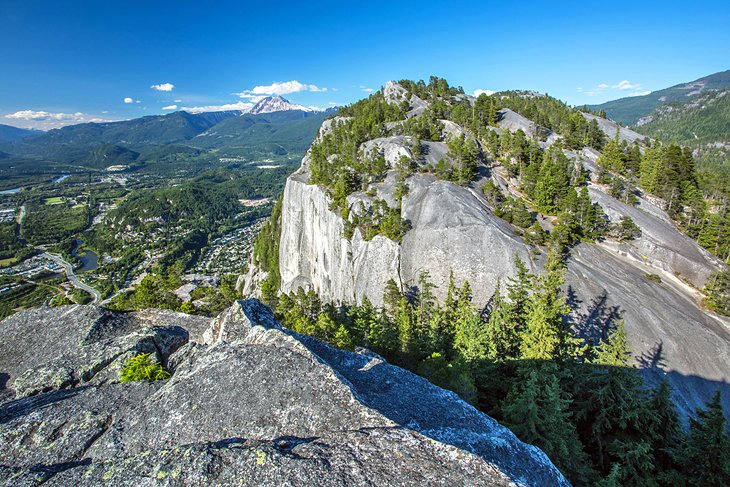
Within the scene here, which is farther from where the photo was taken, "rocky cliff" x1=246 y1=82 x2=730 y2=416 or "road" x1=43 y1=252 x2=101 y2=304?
"road" x1=43 y1=252 x2=101 y2=304

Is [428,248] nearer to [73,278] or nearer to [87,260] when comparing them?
[73,278]

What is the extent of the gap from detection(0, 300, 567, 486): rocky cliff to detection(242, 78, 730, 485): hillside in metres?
7.42

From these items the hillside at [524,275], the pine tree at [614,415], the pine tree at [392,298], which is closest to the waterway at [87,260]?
the hillside at [524,275]

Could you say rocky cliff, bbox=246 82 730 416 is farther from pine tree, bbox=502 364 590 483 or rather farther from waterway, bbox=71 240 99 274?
waterway, bbox=71 240 99 274

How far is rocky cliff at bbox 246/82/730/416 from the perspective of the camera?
3200cm

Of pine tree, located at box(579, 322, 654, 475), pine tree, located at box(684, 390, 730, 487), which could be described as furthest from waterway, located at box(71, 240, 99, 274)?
pine tree, located at box(684, 390, 730, 487)

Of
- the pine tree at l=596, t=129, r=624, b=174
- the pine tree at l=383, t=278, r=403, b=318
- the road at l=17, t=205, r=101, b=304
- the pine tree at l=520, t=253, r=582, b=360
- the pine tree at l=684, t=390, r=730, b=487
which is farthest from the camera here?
the road at l=17, t=205, r=101, b=304

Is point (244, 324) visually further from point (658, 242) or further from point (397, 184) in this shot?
point (658, 242)

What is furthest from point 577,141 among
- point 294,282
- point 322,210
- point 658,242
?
point 294,282

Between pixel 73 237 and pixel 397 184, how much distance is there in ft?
744

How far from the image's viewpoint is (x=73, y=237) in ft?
632

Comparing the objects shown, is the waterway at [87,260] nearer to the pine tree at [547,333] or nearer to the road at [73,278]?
the road at [73,278]

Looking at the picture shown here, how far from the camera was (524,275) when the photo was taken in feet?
105

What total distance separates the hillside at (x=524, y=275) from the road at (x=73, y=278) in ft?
308
